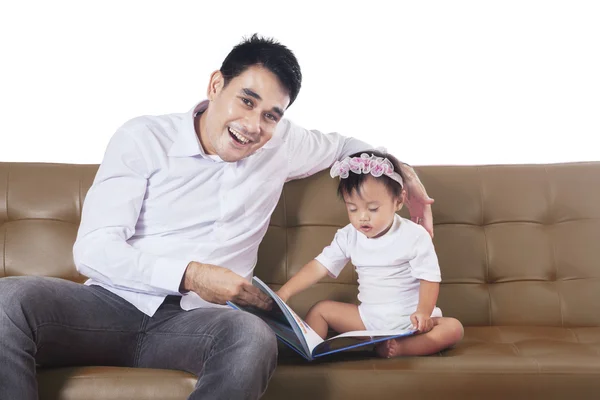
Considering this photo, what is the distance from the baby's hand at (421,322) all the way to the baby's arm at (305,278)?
0.32 m

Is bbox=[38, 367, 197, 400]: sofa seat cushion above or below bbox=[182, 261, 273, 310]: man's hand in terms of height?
below

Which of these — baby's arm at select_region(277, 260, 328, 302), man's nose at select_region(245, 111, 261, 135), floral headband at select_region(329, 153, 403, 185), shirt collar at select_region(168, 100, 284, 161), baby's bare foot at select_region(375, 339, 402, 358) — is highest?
man's nose at select_region(245, 111, 261, 135)

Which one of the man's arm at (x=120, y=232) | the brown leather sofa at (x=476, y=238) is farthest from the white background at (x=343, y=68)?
the man's arm at (x=120, y=232)

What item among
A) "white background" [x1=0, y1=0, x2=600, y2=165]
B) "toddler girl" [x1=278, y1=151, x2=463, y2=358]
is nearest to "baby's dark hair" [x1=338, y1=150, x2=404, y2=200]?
"toddler girl" [x1=278, y1=151, x2=463, y2=358]

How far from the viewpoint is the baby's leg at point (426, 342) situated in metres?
1.93

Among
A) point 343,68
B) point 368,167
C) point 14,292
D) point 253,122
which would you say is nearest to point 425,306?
point 368,167

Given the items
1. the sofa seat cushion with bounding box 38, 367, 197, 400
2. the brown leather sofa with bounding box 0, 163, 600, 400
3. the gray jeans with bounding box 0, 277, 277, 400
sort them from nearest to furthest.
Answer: the gray jeans with bounding box 0, 277, 277, 400
the sofa seat cushion with bounding box 38, 367, 197, 400
the brown leather sofa with bounding box 0, 163, 600, 400

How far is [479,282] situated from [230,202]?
806 mm

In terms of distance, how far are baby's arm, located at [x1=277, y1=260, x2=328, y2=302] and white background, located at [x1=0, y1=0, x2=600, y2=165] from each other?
0.81 metres

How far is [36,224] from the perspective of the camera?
2.36 metres

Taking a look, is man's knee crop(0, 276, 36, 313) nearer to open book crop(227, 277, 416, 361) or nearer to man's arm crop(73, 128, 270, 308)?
man's arm crop(73, 128, 270, 308)

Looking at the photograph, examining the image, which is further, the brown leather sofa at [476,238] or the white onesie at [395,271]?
the brown leather sofa at [476,238]

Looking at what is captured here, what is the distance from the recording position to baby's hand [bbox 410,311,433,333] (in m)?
1.96

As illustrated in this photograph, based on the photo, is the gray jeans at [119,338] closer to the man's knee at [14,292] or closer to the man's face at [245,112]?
the man's knee at [14,292]
